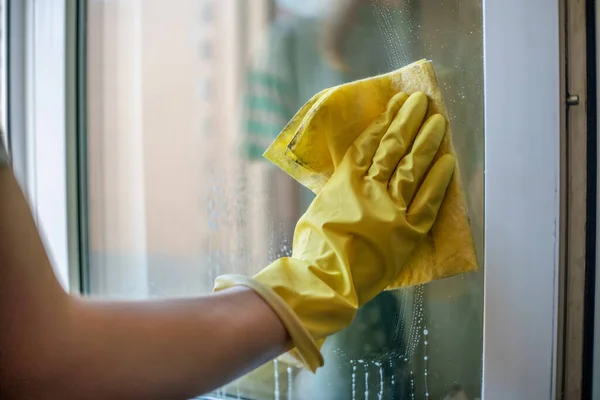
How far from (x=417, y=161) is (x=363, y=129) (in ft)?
0.29

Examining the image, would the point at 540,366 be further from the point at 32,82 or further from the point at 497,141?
the point at 32,82

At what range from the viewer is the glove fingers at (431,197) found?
56 centimetres

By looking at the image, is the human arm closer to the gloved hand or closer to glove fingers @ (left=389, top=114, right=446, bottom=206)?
the gloved hand

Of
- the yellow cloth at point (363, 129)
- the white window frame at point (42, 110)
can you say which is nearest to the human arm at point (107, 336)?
the yellow cloth at point (363, 129)

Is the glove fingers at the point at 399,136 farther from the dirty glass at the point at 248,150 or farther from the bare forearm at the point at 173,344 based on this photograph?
the bare forearm at the point at 173,344

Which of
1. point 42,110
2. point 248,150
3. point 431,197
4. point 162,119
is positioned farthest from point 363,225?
point 42,110

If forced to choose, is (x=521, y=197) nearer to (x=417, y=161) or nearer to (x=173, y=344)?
(x=417, y=161)

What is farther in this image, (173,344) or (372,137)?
(372,137)

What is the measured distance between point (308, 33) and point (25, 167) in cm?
69

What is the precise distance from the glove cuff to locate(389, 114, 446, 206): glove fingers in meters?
0.20

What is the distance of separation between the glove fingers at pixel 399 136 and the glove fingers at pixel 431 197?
0.16ft

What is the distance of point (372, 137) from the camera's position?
23.5 inches

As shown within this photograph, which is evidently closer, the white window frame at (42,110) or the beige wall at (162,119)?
the beige wall at (162,119)

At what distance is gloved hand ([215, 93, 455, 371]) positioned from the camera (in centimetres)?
52
